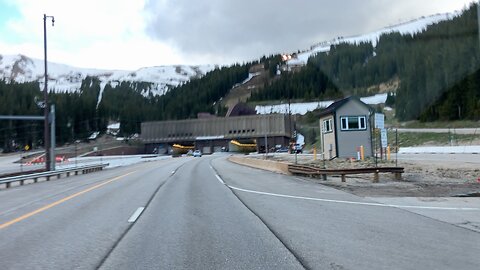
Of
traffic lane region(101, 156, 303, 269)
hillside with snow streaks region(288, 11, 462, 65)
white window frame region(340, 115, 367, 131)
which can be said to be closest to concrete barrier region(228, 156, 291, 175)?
white window frame region(340, 115, 367, 131)

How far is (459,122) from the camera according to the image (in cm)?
8219

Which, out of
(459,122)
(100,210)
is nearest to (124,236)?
(100,210)

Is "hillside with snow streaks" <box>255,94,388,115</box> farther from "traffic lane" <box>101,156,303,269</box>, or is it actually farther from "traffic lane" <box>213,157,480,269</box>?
"traffic lane" <box>101,156,303,269</box>

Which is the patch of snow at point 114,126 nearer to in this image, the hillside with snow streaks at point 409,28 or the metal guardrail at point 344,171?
the hillside with snow streaks at point 409,28

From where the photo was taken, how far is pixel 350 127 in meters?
37.8

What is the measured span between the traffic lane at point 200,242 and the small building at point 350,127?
26.0m

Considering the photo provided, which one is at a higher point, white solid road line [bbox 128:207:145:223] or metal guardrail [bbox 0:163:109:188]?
metal guardrail [bbox 0:163:109:188]

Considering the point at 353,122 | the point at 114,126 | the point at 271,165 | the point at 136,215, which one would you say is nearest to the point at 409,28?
the point at 353,122

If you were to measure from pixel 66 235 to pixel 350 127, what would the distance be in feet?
102

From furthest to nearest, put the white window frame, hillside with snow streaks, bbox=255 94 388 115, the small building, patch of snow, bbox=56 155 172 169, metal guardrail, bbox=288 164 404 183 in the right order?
hillside with snow streaks, bbox=255 94 388 115 → patch of snow, bbox=56 155 172 169 → the white window frame → the small building → metal guardrail, bbox=288 164 404 183

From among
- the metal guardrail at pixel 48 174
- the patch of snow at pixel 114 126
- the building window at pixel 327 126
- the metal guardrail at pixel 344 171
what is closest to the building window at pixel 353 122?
the building window at pixel 327 126

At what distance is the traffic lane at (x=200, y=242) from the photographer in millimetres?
6656

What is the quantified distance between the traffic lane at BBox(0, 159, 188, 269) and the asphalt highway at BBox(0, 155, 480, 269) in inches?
0.7

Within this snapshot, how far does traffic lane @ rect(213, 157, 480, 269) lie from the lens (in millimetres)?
6645
